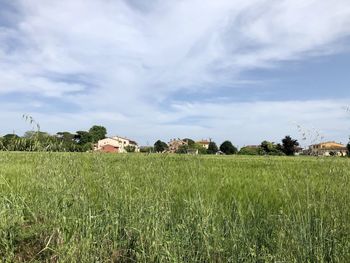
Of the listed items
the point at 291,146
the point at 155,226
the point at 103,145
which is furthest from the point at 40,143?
the point at 291,146

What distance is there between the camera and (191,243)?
14.5 ft

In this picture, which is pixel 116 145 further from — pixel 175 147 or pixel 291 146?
pixel 291 146

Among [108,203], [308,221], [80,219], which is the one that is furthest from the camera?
[108,203]

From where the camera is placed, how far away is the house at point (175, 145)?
6.74 meters

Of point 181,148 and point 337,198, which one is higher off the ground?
point 181,148

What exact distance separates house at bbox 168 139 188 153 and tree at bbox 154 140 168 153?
89 millimetres

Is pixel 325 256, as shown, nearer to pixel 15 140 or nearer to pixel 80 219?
pixel 80 219

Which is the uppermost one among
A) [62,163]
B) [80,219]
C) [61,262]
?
[62,163]

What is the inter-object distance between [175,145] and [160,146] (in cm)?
26

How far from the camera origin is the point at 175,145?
6.87 metres

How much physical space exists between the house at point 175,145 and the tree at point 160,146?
0.29ft

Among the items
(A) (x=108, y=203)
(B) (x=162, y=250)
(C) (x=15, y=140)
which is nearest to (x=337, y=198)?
(B) (x=162, y=250)

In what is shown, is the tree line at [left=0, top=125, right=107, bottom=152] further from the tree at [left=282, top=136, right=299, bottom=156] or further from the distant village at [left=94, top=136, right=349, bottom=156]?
the tree at [left=282, top=136, right=299, bottom=156]

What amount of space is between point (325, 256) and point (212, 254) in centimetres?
114
